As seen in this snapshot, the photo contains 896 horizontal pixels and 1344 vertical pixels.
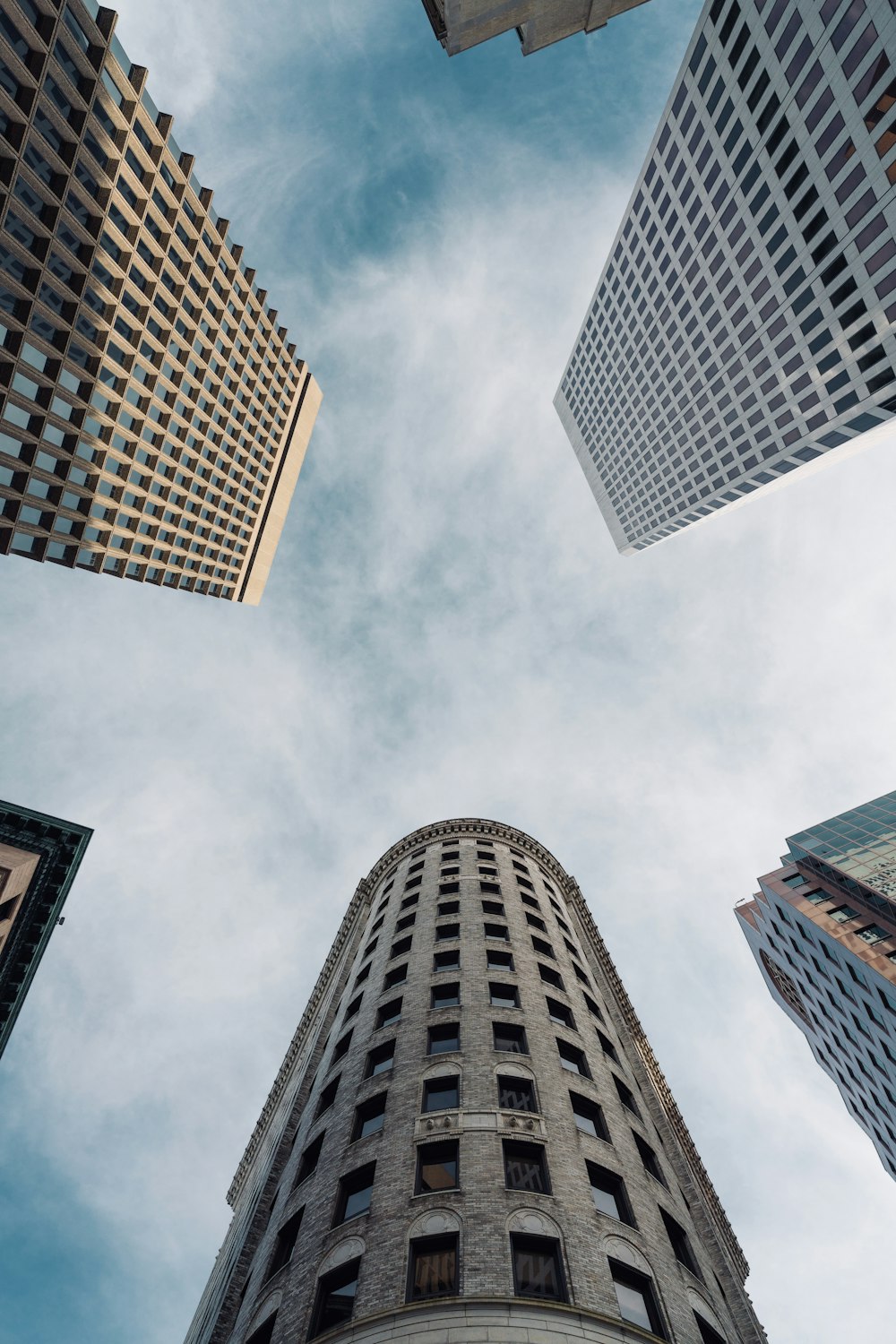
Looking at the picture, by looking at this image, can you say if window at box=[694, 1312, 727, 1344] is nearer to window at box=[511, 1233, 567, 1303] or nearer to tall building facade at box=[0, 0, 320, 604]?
window at box=[511, 1233, 567, 1303]

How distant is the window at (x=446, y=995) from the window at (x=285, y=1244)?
10092 mm

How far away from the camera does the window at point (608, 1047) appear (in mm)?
34125

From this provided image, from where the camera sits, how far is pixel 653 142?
55500 millimetres

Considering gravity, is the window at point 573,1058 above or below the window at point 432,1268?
above

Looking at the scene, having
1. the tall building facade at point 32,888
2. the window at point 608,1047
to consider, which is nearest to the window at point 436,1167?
the window at point 608,1047

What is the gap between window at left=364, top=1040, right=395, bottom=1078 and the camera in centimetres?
2908

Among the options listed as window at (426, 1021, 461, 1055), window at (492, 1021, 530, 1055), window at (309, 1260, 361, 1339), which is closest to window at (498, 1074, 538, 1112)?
window at (492, 1021, 530, 1055)

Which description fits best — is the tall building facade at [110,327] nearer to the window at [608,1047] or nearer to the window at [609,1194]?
the window at [609,1194]

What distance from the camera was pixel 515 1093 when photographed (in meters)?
25.9

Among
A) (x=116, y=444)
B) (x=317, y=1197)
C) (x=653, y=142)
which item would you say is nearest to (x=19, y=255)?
(x=116, y=444)

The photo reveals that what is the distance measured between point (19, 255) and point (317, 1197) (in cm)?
4071

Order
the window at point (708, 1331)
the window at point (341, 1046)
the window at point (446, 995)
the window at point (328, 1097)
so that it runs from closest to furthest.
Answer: the window at point (708, 1331)
the window at point (328, 1097)
the window at point (446, 995)
the window at point (341, 1046)

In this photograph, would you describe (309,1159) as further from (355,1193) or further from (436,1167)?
(436,1167)

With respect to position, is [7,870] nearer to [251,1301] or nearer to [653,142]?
[251,1301]
